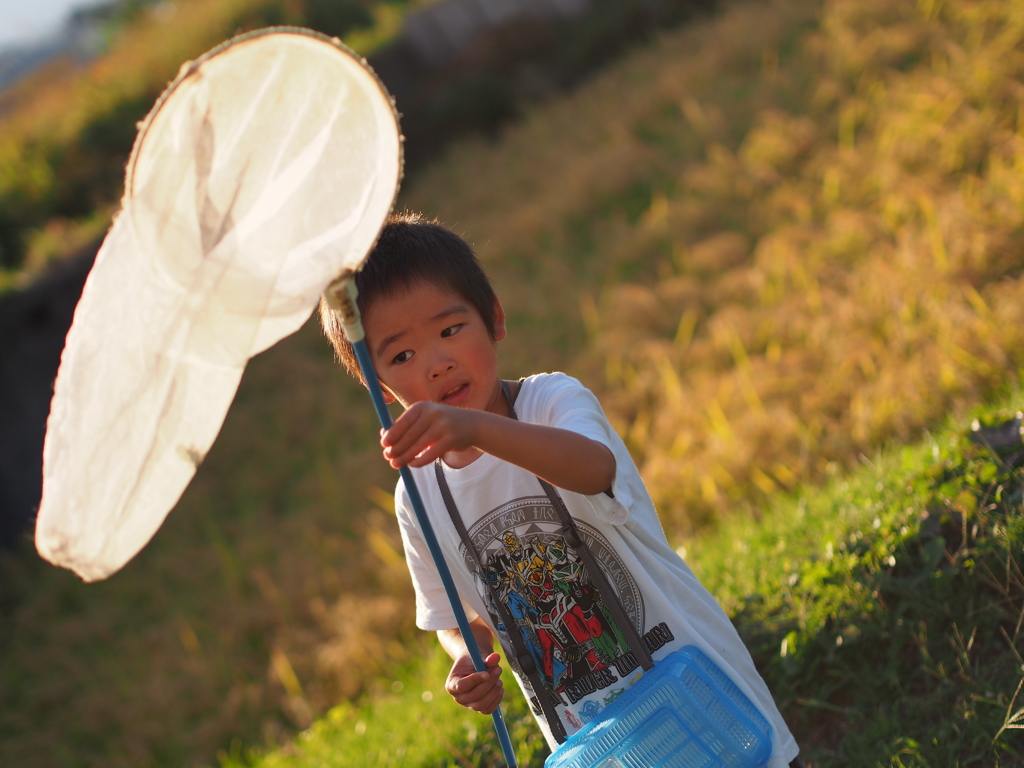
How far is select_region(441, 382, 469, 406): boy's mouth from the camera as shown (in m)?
1.49

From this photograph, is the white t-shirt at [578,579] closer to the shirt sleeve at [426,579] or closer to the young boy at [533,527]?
the young boy at [533,527]

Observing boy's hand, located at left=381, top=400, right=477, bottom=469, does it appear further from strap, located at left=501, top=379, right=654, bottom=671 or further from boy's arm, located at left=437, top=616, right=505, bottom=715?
boy's arm, located at left=437, top=616, right=505, bottom=715

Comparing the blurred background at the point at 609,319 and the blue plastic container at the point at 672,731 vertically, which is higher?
the blurred background at the point at 609,319

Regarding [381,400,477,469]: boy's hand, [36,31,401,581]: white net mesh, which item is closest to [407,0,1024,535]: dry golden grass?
[381,400,477,469]: boy's hand

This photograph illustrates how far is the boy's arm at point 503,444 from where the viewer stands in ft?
3.84

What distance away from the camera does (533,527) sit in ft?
4.99

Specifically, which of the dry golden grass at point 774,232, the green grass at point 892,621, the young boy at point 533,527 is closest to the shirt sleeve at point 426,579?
the young boy at point 533,527

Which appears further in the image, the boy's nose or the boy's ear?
the boy's ear

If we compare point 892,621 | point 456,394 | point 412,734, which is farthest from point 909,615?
point 412,734

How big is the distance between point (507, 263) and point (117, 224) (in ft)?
18.8

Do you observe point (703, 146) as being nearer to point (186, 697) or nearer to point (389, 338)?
point (186, 697)

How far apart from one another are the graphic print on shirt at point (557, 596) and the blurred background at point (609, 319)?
33.4 inches

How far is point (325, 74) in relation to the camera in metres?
1.20

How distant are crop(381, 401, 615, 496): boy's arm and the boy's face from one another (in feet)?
0.72
